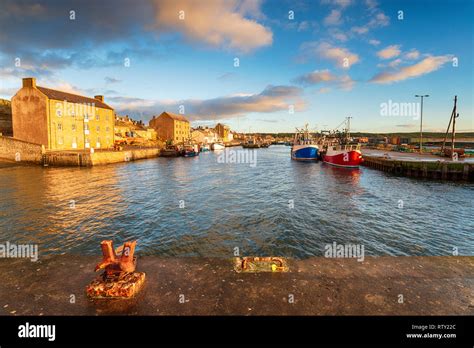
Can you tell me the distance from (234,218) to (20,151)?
153 ft

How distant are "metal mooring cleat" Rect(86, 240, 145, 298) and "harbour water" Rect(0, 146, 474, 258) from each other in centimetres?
605

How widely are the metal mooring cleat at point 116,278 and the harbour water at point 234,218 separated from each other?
6047mm

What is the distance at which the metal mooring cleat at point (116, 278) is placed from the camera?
5.34m

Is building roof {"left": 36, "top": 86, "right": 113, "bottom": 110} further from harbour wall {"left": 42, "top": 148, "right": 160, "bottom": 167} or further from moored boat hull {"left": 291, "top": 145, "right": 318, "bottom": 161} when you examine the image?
moored boat hull {"left": 291, "top": 145, "right": 318, "bottom": 161}

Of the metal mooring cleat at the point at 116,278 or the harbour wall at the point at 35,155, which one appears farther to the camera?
the harbour wall at the point at 35,155

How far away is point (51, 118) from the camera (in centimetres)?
4722

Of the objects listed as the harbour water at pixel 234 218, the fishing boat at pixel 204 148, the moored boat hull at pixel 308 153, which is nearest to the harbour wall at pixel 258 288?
the harbour water at pixel 234 218

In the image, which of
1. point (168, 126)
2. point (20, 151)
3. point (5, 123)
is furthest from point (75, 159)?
point (168, 126)

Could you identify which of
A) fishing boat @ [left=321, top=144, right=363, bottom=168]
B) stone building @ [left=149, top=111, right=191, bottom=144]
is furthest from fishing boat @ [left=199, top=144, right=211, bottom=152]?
fishing boat @ [left=321, top=144, right=363, bottom=168]

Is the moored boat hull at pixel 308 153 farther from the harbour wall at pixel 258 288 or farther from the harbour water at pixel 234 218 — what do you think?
the harbour wall at pixel 258 288

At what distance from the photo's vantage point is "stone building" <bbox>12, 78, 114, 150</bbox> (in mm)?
46906

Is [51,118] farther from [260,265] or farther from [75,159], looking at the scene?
[260,265]
